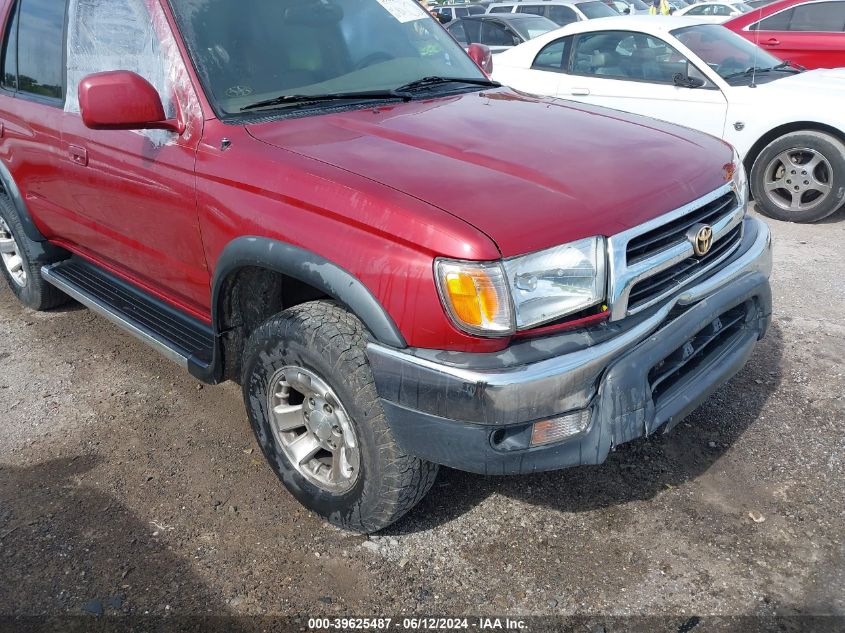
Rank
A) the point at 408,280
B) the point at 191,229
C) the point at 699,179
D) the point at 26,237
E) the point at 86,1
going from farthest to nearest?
the point at 26,237
the point at 86,1
the point at 191,229
the point at 699,179
the point at 408,280

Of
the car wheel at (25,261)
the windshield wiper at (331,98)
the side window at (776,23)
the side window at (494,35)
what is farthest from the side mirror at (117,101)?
the side window at (494,35)

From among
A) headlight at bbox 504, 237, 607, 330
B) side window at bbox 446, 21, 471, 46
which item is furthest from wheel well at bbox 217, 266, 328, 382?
side window at bbox 446, 21, 471, 46

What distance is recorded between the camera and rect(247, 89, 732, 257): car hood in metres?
2.08

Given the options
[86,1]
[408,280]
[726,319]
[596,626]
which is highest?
[86,1]

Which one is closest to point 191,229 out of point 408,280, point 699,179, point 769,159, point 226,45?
point 226,45

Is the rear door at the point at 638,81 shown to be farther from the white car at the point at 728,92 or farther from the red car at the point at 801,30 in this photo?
the red car at the point at 801,30

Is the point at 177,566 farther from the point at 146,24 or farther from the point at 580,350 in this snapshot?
the point at 146,24

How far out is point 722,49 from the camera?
6.41m

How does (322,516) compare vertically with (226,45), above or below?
below

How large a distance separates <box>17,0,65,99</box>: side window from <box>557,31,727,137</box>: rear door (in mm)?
4591

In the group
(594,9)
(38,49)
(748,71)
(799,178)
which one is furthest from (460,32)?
(38,49)

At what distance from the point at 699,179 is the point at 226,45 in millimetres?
1839

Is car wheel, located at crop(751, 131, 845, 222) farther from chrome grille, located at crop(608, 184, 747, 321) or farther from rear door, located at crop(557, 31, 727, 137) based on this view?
chrome grille, located at crop(608, 184, 747, 321)

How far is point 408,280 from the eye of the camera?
2014 mm
